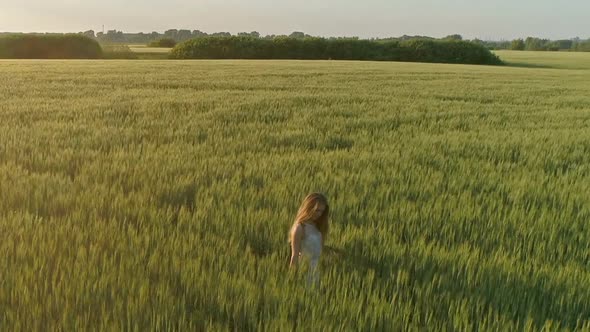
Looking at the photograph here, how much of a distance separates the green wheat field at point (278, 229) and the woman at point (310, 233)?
109 millimetres

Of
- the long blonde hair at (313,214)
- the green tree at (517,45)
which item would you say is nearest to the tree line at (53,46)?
the long blonde hair at (313,214)

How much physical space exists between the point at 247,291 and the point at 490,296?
107cm

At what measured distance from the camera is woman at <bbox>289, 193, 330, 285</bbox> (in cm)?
222

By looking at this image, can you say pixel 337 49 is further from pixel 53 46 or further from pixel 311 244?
pixel 311 244

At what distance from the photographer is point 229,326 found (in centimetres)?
179

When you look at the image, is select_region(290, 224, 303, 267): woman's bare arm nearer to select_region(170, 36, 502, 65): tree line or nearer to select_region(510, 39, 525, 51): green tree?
select_region(170, 36, 502, 65): tree line

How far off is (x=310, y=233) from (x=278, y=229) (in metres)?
0.59

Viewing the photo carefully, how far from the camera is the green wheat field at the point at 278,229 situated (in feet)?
6.07

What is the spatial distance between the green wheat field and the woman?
11cm

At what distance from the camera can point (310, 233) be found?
224 cm

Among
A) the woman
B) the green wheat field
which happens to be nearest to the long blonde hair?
the woman

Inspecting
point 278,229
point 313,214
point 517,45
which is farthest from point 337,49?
point 517,45

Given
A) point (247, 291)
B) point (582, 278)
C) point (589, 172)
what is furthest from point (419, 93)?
point (247, 291)

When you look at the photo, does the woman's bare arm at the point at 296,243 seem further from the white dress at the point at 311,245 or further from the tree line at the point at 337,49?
the tree line at the point at 337,49
